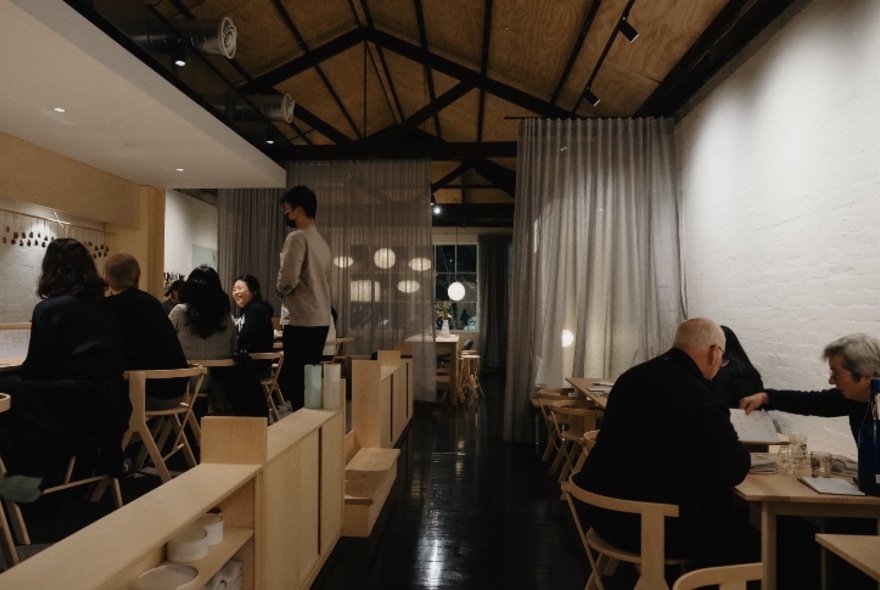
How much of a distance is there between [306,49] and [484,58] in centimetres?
250

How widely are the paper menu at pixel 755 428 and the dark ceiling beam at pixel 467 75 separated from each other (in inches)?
223

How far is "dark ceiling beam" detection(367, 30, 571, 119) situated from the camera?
8227 mm

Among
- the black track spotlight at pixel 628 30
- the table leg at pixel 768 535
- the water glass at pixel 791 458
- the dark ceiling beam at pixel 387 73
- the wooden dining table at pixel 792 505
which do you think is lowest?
the table leg at pixel 768 535

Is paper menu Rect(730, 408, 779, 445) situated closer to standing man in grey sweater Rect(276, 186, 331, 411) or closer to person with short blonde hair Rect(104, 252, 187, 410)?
standing man in grey sweater Rect(276, 186, 331, 411)

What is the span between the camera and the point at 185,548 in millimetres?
1959

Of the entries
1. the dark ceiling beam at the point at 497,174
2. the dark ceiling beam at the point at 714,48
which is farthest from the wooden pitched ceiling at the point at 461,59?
the dark ceiling beam at the point at 497,174

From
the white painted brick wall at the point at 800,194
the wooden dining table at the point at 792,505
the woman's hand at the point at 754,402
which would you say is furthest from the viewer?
the white painted brick wall at the point at 800,194

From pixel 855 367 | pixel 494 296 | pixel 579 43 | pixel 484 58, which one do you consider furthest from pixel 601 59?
pixel 494 296

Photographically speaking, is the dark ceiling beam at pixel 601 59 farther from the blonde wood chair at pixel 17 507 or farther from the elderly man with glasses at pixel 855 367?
the blonde wood chair at pixel 17 507

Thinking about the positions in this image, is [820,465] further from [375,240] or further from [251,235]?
[251,235]

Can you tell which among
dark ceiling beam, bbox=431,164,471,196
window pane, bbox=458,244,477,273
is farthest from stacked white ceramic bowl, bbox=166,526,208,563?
window pane, bbox=458,244,477,273

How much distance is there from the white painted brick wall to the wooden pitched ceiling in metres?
0.51

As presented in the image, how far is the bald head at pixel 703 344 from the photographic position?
101 inches

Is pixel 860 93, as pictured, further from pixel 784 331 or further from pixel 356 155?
pixel 356 155
